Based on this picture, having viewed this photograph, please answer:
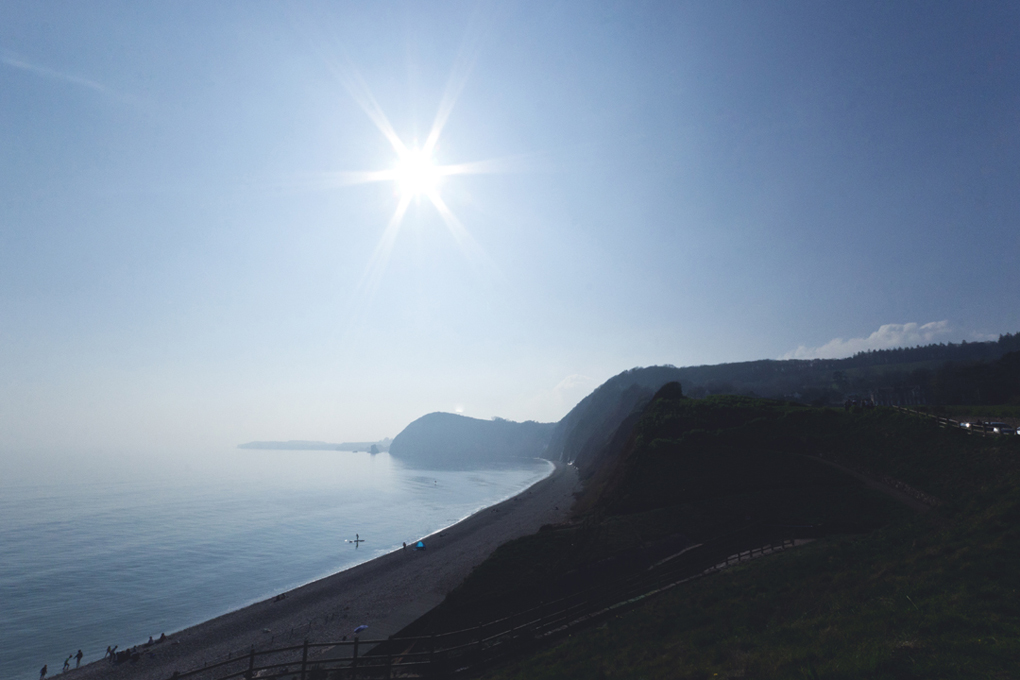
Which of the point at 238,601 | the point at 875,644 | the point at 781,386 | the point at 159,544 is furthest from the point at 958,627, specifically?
the point at 781,386

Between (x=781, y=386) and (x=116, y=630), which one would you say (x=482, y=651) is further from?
(x=781, y=386)

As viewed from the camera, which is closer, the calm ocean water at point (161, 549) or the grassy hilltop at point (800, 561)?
the grassy hilltop at point (800, 561)

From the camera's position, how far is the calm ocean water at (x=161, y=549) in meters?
42.1

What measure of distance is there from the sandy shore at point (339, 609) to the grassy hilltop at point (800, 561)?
34.1 feet

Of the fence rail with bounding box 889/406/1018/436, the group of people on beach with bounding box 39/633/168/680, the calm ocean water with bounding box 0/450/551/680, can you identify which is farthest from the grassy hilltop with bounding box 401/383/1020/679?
the calm ocean water with bounding box 0/450/551/680

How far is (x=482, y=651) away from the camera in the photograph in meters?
→ 20.4

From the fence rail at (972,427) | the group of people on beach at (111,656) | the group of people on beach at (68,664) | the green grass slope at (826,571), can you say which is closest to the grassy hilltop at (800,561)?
the green grass slope at (826,571)

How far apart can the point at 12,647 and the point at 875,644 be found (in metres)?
61.5

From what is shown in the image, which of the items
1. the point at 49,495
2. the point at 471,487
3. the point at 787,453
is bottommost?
the point at 471,487

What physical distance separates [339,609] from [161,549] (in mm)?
45334

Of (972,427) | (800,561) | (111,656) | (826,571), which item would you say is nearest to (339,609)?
(111,656)

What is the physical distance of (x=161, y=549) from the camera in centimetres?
6700

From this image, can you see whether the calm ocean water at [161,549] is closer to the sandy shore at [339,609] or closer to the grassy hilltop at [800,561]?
the sandy shore at [339,609]

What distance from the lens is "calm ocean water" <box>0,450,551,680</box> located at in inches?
1656
